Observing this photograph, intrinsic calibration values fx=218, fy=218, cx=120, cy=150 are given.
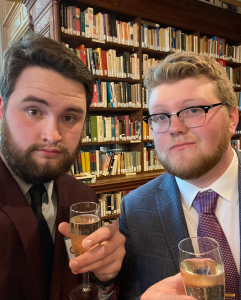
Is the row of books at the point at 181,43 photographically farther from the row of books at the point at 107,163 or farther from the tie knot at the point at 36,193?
the tie knot at the point at 36,193

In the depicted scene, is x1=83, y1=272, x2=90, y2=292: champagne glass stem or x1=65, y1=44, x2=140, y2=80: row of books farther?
x1=65, y1=44, x2=140, y2=80: row of books

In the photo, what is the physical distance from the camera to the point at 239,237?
998 millimetres

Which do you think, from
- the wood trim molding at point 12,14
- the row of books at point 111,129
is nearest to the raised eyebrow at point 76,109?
the row of books at point 111,129

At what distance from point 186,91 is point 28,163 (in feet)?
2.74

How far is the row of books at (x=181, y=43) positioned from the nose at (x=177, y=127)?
7.87 feet

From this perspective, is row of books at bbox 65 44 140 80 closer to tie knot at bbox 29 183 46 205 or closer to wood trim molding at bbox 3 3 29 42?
wood trim molding at bbox 3 3 29 42

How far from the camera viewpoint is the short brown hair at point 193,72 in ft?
3.64

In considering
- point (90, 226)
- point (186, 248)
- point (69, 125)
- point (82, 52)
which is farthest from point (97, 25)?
point (186, 248)

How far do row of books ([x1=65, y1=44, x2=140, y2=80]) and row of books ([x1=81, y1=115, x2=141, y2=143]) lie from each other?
583mm

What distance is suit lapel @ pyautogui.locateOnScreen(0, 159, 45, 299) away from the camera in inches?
35.7

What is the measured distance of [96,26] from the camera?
2742 mm

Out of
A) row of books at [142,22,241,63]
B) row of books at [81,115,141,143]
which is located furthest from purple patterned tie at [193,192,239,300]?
row of books at [142,22,241,63]

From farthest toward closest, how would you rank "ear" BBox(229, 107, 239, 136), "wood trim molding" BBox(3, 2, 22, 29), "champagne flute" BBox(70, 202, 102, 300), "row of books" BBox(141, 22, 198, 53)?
"wood trim molding" BBox(3, 2, 22, 29) < "row of books" BBox(141, 22, 198, 53) < "ear" BBox(229, 107, 239, 136) < "champagne flute" BBox(70, 202, 102, 300)

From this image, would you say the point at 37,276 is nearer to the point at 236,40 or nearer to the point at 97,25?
the point at 97,25
